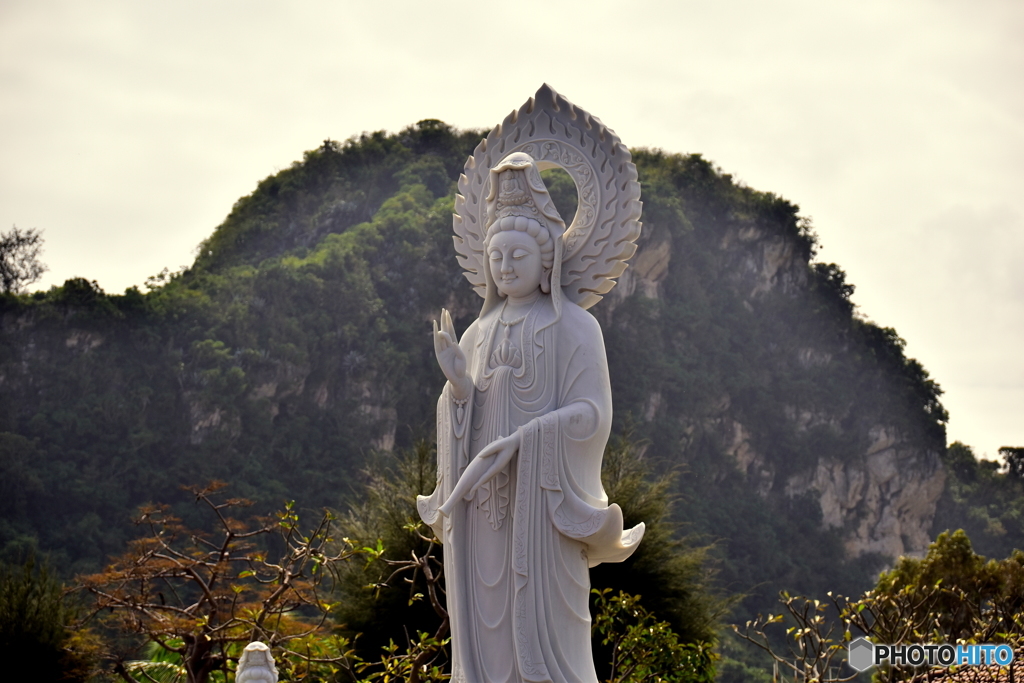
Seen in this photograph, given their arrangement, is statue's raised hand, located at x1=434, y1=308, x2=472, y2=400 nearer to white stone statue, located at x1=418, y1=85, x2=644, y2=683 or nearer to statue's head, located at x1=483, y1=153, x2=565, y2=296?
white stone statue, located at x1=418, y1=85, x2=644, y2=683

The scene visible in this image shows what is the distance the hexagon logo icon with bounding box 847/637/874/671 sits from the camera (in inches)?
301

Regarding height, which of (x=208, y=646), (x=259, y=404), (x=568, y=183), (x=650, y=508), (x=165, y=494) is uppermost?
(x=568, y=183)

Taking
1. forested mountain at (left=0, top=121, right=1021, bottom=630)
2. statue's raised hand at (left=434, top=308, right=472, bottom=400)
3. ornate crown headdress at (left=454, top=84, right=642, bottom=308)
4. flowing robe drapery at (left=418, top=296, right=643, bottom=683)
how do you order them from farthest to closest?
forested mountain at (left=0, top=121, right=1021, bottom=630)
ornate crown headdress at (left=454, top=84, right=642, bottom=308)
statue's raised hand at (left=434, top=308, right=472, bottom=400)
flowing robe drapery at (left=418, top=296, right=643, bottom=683)

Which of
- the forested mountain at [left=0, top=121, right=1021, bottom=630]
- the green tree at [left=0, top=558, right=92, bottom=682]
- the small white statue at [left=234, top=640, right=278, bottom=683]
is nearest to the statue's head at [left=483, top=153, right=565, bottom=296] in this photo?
the small white statue at [left=234, top=640, right=278, bottom=683]

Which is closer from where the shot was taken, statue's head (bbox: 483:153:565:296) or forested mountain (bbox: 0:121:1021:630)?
statue's head (bbox: 483:153:565:296)

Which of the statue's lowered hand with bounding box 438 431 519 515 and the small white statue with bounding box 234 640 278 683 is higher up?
the statue's lowered hand with bounding box 438 431 519 515

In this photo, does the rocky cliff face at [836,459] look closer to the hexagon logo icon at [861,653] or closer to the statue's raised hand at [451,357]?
the hexagon logo icon at [861,653]

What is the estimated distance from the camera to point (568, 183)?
30594 mm

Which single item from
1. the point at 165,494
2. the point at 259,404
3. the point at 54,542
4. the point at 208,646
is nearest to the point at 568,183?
the point at 259,404

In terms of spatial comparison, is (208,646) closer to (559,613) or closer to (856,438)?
(559,613)

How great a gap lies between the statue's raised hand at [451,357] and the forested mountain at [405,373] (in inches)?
556

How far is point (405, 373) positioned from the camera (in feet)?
101

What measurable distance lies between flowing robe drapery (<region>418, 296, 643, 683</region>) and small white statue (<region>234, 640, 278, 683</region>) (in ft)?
3.08

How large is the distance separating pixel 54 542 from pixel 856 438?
82.6 ft
